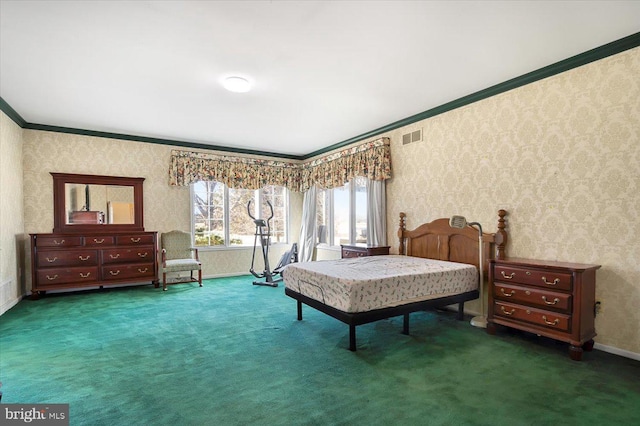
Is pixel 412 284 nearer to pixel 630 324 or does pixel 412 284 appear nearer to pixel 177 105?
pixel 630 324

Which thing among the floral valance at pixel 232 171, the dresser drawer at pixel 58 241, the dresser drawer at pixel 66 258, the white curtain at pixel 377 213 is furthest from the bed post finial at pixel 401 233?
the dresser drawer at pixel 58 241

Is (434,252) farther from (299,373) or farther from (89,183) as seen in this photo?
(89,183)

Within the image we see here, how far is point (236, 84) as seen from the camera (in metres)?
3.56

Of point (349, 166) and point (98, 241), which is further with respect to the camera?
point (349, 166)

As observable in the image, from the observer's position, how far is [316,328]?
3504 millimetres

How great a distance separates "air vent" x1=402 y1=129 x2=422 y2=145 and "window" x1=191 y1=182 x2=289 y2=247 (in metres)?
3.39

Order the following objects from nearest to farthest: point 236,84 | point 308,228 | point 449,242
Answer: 1. point 236,84
2. point 449,242
3. point 308,228

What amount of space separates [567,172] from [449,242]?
1.49m

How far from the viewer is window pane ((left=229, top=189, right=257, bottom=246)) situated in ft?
22.5

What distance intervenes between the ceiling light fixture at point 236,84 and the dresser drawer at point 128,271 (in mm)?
3512

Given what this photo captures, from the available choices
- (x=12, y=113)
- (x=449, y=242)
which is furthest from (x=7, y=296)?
(x=449, y=242)

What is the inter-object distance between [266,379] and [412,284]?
157cm

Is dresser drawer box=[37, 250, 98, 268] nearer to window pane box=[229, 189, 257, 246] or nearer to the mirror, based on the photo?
the mirror

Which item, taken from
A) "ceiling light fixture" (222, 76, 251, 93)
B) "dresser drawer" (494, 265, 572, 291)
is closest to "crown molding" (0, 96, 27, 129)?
"ceiling light fixture" (222, 76, 251, 93)
